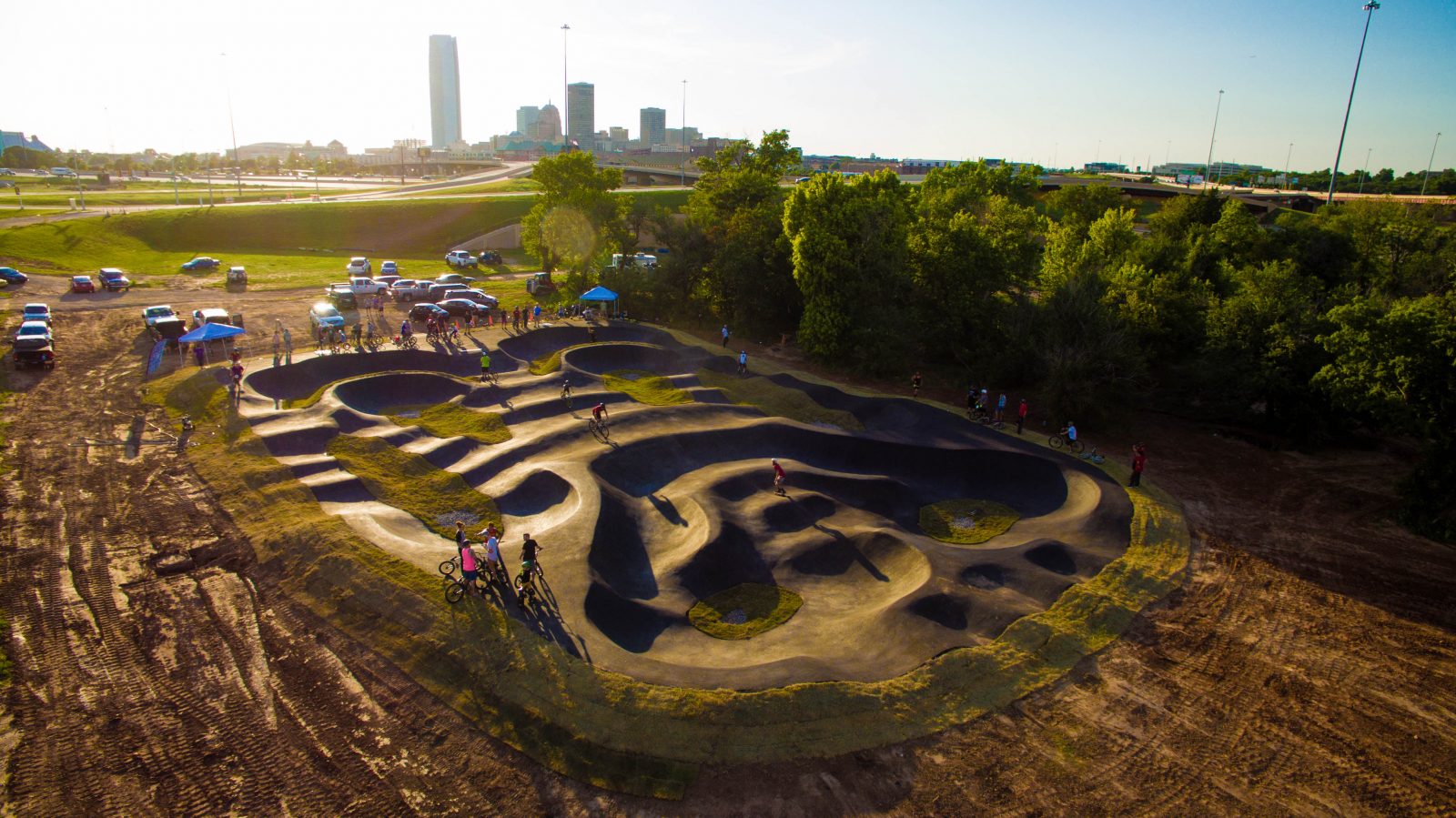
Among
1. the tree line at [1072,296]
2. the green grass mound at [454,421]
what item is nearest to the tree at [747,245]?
the tree line at [1072,296]

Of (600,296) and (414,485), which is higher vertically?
(600,296)

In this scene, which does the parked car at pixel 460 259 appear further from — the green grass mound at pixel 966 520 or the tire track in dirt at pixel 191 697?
the green grass mound at pixel 966 520

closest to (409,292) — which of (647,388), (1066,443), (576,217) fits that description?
(576,217)

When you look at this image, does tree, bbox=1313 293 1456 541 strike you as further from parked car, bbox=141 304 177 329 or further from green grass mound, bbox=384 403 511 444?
parked car, bbox=141 304 177 329

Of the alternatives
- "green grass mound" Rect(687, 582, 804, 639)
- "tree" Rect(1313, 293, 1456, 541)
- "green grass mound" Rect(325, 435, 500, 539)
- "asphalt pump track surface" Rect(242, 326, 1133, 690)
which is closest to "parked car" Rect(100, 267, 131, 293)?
"asphalt pump track surface" Rect(242, 326, 1133, 690)

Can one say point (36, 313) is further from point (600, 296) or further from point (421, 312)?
point (600, 296)
